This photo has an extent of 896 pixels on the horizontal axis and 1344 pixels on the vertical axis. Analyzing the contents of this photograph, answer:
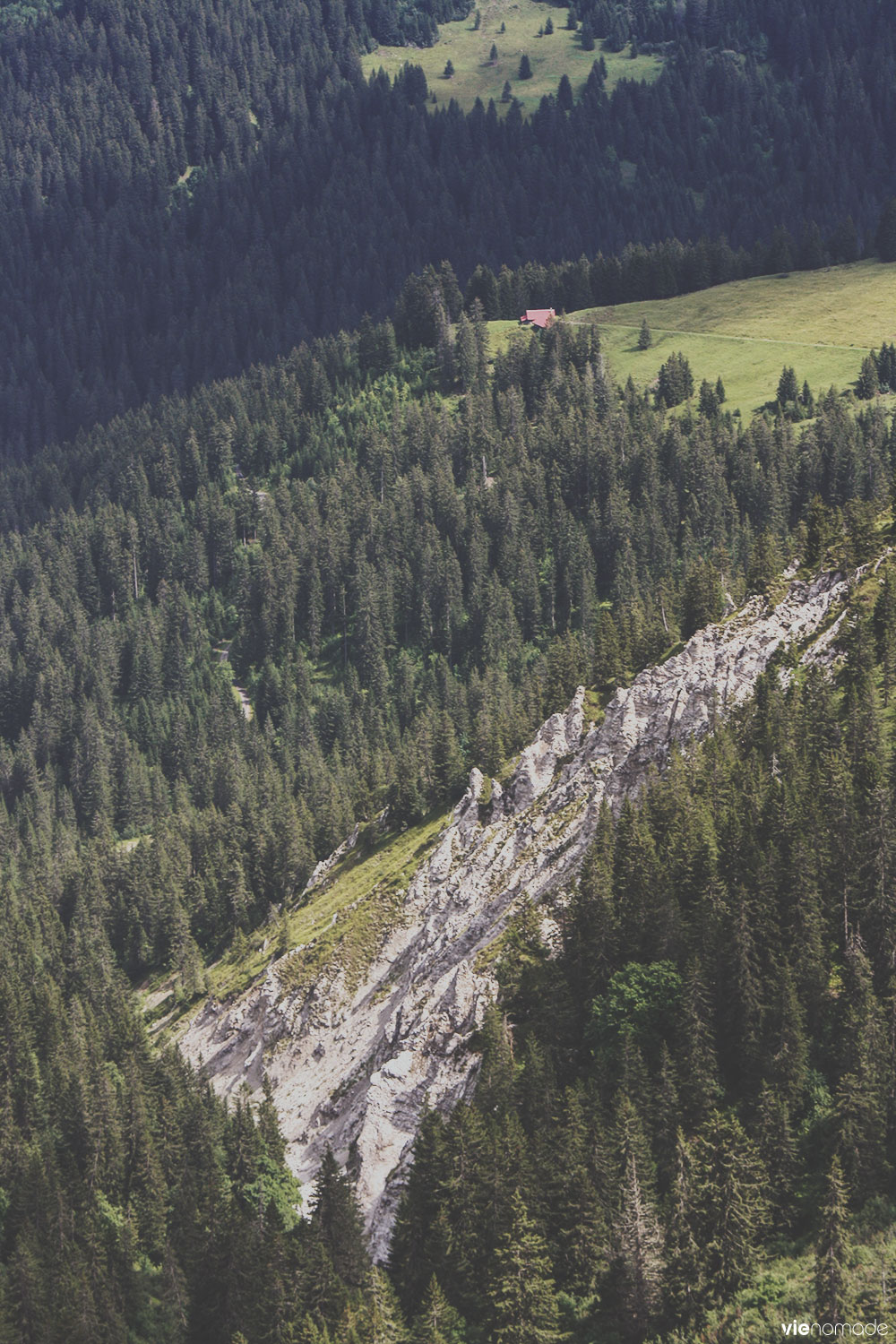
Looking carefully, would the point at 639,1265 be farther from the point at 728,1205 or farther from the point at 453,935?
the point at 453,935

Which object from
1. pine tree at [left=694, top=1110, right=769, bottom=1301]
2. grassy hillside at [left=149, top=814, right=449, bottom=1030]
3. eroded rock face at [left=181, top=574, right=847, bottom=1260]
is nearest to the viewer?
pine tree at [left=694, top=1110, right=769, bottom=1301]

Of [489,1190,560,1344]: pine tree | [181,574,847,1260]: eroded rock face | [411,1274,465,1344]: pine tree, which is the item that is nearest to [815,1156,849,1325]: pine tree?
[489,1190,560,1344]: pine tree

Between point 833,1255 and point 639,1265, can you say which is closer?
point 833,1255

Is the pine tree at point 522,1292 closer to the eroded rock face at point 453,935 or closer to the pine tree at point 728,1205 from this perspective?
the pine tree at point 728,1205

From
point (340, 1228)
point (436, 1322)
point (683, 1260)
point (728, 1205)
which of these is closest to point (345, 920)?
point (340, 1228)

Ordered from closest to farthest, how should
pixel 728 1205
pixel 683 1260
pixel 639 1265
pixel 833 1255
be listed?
pixel 833 1255, pixel 728 1205, pixel 683 1260, pixel 639 1265

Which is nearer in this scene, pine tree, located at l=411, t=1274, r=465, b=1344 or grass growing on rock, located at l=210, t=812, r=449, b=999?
pine tree, located at l=411, t=1274, r=465, b=1344

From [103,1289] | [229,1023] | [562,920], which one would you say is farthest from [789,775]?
[229,1023]

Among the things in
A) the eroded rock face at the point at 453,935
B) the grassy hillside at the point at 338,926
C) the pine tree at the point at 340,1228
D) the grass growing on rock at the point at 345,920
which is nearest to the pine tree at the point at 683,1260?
the pine tree at the point at 340,1228

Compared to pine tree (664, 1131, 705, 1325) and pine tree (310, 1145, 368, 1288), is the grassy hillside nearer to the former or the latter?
pine tree (310, 1145, 368, 1288)
